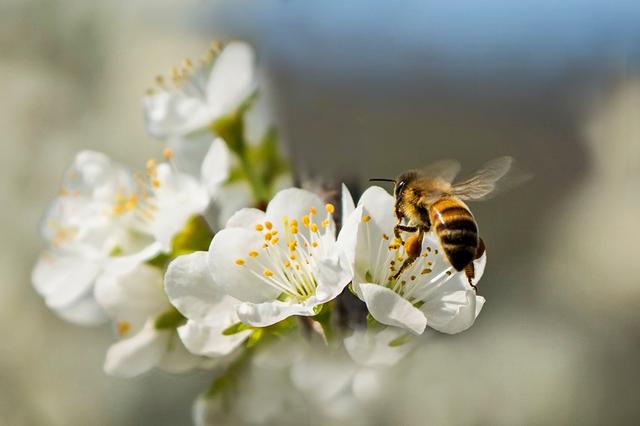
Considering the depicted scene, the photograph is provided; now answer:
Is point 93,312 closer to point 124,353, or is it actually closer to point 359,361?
point 124,353

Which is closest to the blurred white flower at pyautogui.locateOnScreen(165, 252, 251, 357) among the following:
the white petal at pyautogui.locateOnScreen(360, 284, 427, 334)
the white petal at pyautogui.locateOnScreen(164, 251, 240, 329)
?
the white petal at pyautogui.locateOnScreen(164, 251, 240, 329)

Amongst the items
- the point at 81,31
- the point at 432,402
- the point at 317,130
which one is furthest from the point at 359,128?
the point at 81,31

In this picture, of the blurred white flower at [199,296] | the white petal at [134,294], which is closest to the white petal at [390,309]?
the blurred white flower at [199,296]

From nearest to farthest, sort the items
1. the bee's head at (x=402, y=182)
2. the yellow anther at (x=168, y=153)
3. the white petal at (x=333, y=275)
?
1. the white petal at (x=333, y=275)
2. the bee's head at (x=402, y=182)
3. the yellow anther at (x=168, y=153)

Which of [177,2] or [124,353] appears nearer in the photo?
[124,353]

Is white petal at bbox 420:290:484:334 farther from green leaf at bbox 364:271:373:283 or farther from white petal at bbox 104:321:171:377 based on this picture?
white petal at bbox 104:321:171:377

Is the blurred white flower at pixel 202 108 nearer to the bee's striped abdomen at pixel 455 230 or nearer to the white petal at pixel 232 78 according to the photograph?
the white petal at pixel 232 78

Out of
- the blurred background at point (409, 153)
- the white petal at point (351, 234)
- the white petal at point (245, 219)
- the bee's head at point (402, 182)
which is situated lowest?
the blurred background at point (409, 153)
